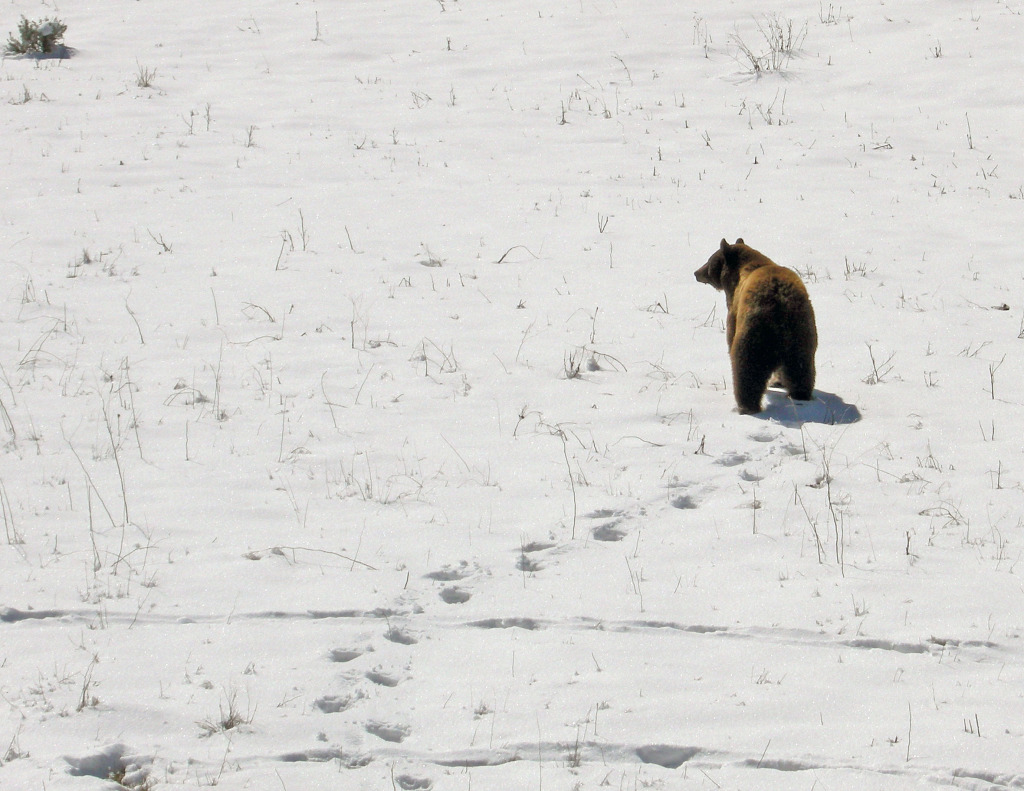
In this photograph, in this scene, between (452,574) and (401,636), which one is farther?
(452,574)

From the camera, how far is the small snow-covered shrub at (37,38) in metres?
17.3

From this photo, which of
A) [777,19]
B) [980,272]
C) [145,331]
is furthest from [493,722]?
[777,19]

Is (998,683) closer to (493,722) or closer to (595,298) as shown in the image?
(493,722)

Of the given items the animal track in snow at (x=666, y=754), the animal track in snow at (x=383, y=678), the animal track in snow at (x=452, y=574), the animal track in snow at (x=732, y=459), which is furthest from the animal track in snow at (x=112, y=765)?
the animal track in snow at (x=732, y=459)

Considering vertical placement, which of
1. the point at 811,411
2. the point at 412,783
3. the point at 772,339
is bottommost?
the point at 412,783

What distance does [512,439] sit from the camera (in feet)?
22.7

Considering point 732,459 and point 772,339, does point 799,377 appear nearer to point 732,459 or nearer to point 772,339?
point 772,339

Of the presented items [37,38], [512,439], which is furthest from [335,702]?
[37,38]

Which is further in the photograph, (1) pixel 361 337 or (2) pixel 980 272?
(2) pixel 980 272

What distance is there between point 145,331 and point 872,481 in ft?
20.3

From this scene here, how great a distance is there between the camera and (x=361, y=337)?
8656 millimetres

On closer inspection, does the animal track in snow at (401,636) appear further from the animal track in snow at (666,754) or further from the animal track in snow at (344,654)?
the animal track in snow at (666,754)

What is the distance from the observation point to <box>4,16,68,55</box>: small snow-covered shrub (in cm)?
1733

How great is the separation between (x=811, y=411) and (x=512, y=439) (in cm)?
224
